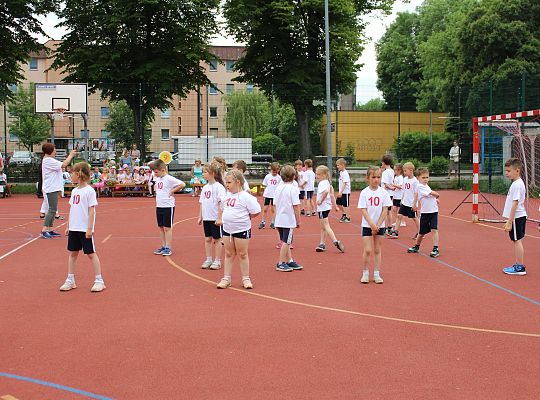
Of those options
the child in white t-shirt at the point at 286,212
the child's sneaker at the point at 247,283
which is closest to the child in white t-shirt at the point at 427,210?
the child in white t-shirt at the point at 286,212

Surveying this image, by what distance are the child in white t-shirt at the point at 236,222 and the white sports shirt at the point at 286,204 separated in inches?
54.9

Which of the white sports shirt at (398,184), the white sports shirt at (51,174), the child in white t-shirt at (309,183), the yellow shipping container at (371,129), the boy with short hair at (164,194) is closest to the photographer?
the boy with short hair at (164,194)

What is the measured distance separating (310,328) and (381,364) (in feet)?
4.41

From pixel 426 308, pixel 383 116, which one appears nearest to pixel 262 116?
pixel 383 116

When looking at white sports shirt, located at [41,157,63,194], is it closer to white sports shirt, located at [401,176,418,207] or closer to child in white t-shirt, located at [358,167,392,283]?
white sports shirt, located at [401,176,418,207]

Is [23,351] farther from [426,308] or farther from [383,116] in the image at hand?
[383,116]

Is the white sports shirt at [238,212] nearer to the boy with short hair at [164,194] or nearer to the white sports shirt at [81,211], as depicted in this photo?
the white sports shirt at [81,211]

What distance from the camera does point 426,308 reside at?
320 inches

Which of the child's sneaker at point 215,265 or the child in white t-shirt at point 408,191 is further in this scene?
the child in white t-shirt at point 408,191

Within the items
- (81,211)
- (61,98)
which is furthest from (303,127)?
(81,211)

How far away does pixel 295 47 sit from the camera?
34.2 meters

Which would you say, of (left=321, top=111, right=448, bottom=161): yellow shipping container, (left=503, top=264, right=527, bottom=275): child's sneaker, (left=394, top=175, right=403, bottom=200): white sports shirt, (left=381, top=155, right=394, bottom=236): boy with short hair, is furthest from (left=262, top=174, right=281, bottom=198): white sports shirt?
(left=321, top=111, right=448, bottom=161): yellow shipping container

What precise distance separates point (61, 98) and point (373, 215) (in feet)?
72.2

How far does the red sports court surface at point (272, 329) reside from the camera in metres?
5.50
